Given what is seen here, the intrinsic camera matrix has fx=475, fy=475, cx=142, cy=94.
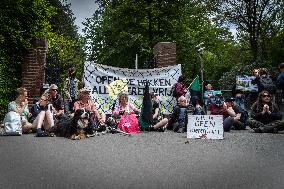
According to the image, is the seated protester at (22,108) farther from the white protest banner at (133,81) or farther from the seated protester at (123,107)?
the white protest banner at (133,81)

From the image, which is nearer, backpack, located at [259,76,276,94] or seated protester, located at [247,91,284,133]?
seated protester, located at [247,91,284,133]

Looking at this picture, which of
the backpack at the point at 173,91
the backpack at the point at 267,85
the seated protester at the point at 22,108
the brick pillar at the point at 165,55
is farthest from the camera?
the brick pillar at the point at 165,55

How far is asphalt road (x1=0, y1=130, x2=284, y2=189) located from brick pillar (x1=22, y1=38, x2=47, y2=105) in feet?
17.0

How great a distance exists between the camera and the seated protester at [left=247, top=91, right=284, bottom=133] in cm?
1202

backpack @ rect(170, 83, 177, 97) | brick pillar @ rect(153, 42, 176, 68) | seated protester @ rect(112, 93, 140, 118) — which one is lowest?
seated protester @ rect(112, 93, 140, 118)

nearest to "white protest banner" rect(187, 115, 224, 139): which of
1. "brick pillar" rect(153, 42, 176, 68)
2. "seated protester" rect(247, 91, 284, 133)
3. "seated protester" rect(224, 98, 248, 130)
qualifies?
"seated protester" rect(247, 91, 284, 133)

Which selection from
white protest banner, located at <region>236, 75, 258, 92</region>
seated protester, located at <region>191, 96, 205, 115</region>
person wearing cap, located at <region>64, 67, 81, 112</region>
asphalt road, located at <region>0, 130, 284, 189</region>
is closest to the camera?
asphalt road, located at <region>0, 130, 284, 189</region>

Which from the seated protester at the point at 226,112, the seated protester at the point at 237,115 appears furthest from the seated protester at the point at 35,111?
the seated protester at the point at 237,115

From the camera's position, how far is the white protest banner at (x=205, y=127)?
35.8 ft

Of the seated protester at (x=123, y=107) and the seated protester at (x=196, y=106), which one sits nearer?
the seated protester at (x=123, y=107)

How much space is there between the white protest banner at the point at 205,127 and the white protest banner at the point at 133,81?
3.84m

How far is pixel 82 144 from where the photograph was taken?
980 cm

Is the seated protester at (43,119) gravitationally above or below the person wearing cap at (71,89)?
below

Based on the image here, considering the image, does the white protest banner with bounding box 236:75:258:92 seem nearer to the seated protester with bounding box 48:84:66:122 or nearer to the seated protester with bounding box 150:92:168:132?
the seated protester with bounding box 150:92:168:132
